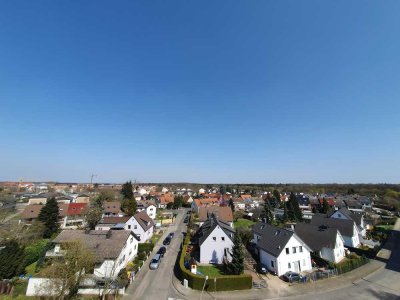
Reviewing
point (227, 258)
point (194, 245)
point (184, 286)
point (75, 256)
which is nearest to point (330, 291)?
point (227, 258)

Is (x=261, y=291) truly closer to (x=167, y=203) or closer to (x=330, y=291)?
(x=330, y=291)

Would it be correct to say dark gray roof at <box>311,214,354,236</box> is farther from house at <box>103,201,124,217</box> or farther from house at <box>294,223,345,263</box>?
house at <box>103,201,124,217</box>

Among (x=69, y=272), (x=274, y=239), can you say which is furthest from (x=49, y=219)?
(x=274, y=239)

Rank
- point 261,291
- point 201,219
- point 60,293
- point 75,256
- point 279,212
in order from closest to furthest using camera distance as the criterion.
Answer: point 60,293 → point 75,256 → point 261,291 → point 201,219 → point 279,212

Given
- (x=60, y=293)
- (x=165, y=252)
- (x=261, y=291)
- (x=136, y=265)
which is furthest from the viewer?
(x=165, y=252)

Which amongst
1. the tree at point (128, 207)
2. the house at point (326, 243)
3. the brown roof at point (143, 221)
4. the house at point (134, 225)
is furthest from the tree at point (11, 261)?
the house at point (326, 243)

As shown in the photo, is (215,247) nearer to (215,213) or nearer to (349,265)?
(349,265)
